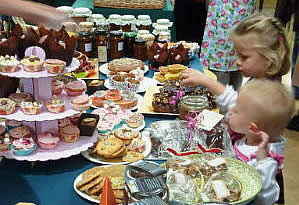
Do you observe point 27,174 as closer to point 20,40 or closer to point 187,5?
point 20,40

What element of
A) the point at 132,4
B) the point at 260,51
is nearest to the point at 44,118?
the point at 260,51

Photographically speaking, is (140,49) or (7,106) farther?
(140,49)

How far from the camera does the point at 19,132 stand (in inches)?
55.5

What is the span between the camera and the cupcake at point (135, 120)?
1.75 metres

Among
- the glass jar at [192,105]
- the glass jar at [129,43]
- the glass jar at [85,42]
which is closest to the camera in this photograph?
the glass jar at [192,105]

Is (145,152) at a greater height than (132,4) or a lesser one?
lesser

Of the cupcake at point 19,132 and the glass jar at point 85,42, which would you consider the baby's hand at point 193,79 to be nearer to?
the cupcake at point 19,132

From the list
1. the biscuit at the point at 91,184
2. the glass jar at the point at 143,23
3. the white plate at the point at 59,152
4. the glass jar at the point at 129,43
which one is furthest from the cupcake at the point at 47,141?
the glass jar at the point at 143,23

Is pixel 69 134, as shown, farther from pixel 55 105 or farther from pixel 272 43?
pixel 272 43

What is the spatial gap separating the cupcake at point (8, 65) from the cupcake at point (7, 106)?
120 mm

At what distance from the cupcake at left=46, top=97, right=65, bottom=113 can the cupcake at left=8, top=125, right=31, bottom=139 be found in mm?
144

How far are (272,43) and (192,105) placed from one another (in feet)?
1.67

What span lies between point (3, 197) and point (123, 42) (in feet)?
5.76

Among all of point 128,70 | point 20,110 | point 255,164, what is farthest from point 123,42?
point 255,164
